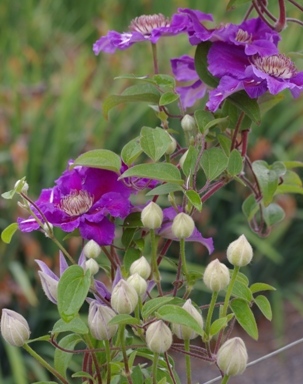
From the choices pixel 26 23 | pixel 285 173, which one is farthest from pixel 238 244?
pixel 26 23

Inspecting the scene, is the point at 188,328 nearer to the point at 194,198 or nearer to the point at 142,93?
the point at 194,198

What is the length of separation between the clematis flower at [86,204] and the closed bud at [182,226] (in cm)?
4

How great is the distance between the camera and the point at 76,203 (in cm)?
55

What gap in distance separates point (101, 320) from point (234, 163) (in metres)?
0.16

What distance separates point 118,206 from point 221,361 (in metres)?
0.13

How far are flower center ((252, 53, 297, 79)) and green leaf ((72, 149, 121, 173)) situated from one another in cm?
13

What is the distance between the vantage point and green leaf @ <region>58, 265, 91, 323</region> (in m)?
0.48

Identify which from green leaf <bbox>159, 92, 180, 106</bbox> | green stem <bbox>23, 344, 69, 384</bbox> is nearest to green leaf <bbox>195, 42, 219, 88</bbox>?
green leaf <bbox>159, 92, 180, 106</bbox>

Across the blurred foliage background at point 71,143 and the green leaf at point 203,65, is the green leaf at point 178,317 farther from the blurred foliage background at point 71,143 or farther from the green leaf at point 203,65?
the blurred foliage background at point 71,143

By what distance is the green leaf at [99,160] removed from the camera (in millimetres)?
537

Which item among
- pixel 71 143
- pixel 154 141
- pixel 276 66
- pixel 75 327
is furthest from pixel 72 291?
pixel 71 143

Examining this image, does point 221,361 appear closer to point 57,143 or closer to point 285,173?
point 285,173

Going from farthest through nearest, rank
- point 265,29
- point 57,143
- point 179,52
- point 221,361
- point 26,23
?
1. point 26,23
2. point 179,52
3. point 57,143
4. point 265,29
5. point 221,361

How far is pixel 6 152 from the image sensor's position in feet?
5.74
